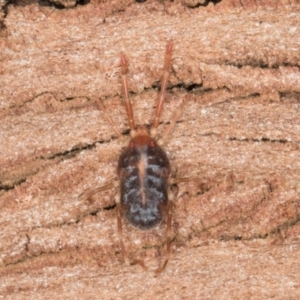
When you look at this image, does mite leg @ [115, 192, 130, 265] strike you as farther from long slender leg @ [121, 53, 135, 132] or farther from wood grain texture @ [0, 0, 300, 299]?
long slender leg @ [121, 53, 135, 132]

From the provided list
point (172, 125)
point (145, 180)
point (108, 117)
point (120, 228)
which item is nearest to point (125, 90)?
point (108, 117)

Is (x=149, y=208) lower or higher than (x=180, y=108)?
lower

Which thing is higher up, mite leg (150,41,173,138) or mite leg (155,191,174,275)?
mite leg (150,41,173,138)

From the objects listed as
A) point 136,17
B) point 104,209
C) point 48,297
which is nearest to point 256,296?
point 104,209

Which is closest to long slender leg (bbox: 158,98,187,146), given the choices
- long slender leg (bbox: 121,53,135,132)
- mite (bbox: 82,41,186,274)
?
mite (bbox: 82,41,186,274)

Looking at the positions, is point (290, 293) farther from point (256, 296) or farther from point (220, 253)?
point (220, 253)
